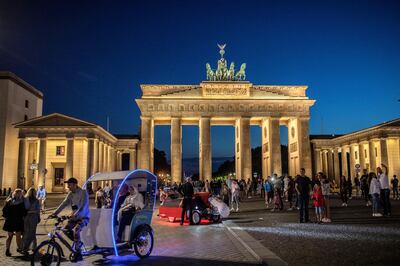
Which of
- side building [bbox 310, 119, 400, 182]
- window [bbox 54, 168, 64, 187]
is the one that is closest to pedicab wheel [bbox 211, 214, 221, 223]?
side building [bbox 310, 119, 400, 182]

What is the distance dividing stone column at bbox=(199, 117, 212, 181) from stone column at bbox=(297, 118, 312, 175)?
14.4 meters

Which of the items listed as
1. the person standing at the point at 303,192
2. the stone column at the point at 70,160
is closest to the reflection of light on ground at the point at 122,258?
the person standing at the point at 303,192

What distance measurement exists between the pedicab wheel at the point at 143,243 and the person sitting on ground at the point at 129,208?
438 millimetres

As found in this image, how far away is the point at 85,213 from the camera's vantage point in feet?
29.9

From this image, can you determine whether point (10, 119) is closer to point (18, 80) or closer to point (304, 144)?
point (18, 80)

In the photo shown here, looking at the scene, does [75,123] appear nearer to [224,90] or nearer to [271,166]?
[224,90]

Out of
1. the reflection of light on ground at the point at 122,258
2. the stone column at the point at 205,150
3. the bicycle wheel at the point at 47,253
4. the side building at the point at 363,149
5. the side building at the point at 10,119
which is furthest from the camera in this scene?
the stone column at the point at 205,150

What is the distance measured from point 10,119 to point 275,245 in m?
50.9

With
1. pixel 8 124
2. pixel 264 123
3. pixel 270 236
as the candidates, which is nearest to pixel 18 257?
pixel 270 236

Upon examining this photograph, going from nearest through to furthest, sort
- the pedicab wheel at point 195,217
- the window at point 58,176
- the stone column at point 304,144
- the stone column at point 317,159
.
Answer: the pedicab wheel at point 195,217 < the stone column at point 304,144 < the window at point 58,176 < the stone column at point 317,159

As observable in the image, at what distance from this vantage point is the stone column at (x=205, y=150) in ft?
186

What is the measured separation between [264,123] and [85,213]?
55434mm

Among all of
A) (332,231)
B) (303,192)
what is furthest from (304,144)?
(332,231)

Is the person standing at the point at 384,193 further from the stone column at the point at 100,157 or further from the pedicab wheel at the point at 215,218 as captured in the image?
the stone column at the point at 100,157
